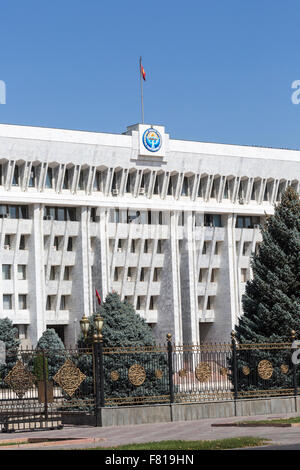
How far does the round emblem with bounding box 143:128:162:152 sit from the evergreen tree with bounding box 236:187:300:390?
1198 inches

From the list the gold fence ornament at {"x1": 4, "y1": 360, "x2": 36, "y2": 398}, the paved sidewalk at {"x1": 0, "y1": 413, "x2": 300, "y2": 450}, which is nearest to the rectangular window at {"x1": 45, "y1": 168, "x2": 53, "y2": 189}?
the gold fence ornament at {"x1": 4, "y1": 360, "x2": 36, "y2": 398}

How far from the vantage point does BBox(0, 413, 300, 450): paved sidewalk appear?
19.6 meters

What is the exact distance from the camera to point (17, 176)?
60.7m

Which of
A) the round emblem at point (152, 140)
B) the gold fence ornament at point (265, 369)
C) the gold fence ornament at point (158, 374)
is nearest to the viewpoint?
the gold fence ornament at point (158, 374)

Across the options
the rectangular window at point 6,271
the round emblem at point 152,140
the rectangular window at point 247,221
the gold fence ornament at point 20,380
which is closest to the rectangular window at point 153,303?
the rectangular window at point 247,221

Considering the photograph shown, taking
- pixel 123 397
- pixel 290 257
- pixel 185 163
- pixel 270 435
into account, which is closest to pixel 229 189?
pixel 185 163

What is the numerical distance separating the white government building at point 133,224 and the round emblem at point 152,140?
0.22 ft

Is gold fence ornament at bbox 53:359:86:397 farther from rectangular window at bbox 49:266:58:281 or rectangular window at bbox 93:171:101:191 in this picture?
rectangular window at bbox 93:171:101:191

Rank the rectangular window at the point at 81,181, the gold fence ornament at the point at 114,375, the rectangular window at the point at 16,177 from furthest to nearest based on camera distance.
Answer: the rectangular window at the point at 81,181
the rectangular window at the point at 16,177
the gold fence ornament at the point at 114,375

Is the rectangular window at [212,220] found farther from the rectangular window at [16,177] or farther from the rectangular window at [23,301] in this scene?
the rectangular window at [16,177]

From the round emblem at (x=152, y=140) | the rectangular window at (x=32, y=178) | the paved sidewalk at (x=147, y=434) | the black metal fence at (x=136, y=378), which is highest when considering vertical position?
the round emblem at (x=152, y=140)

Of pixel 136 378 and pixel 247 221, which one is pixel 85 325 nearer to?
pixel 136 378

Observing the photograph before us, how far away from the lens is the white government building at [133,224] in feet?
199
